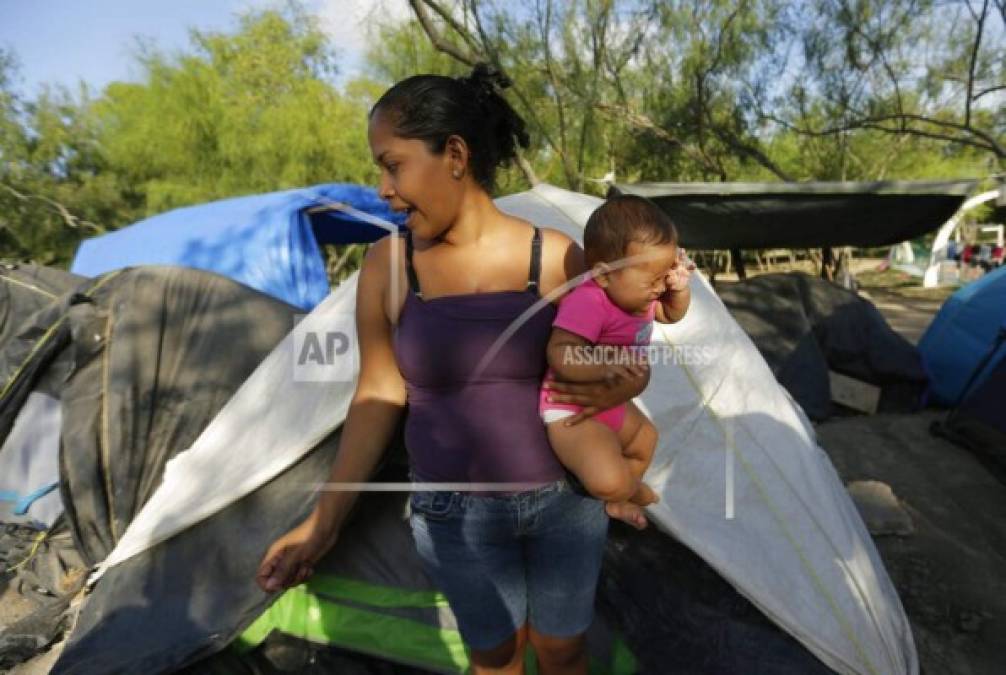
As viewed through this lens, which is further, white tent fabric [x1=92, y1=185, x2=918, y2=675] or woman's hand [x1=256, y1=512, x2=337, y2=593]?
white tent fabric [x1=92, y1=185, x2=918, y2=675]

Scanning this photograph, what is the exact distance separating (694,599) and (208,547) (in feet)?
5.95

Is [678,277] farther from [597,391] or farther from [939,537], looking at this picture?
[939,537]

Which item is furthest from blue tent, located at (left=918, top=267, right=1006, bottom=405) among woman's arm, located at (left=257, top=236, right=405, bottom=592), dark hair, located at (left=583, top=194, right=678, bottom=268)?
woman's arm, located at (left=257, top=236, right=405, bottom=592)

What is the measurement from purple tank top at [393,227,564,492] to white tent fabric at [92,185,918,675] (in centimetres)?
87

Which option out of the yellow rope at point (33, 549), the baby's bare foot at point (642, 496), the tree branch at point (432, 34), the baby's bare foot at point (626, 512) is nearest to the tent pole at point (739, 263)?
the tree branch at point (432, 34)

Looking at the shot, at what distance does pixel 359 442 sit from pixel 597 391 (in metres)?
0.59

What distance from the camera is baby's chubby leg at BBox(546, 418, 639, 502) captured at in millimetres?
1170

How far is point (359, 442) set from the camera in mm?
1394

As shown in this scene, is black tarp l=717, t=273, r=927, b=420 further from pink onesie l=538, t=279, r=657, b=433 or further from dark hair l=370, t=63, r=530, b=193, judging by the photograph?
dark hair l=370, t=63, r=530, b=193

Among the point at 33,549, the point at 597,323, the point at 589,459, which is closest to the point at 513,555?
the point at 589,459

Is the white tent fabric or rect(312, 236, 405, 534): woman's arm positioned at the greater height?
rect(312, 236, 405, 534): woman's arm

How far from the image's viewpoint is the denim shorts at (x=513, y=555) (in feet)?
3.89

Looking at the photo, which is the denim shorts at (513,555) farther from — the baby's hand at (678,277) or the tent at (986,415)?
the tent at (986,415)

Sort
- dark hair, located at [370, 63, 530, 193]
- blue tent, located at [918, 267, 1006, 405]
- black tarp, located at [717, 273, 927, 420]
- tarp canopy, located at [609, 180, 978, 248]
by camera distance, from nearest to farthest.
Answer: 1. dark hair, located at [370, 63, 530, 193]
2. tarp canopy, located at [609, 180, 978, 248]
3. blue tent, located at [918, 267, 1006, 405]
4. black tarp, located at [717, 273, 927, 420]
